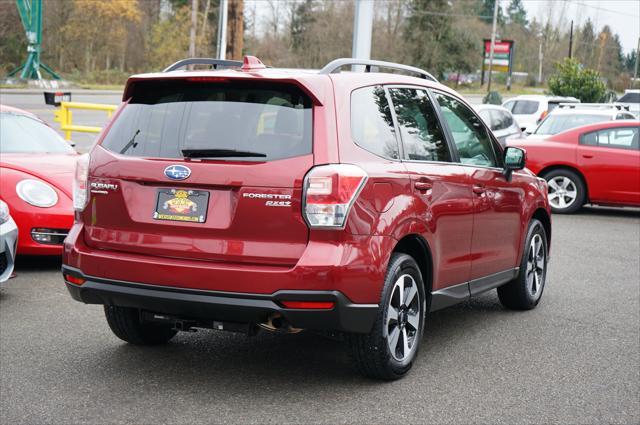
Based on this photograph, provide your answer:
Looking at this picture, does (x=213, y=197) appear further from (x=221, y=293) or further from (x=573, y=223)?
(x=573, y=223)

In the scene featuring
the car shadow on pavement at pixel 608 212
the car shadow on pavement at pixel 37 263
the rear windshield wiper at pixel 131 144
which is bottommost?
the car shadow on pavement at pixel 608 212

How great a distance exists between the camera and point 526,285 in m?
7.52

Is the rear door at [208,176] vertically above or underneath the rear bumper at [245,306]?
above

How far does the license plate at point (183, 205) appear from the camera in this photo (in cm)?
486

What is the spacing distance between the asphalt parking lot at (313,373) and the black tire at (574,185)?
25.1 feet

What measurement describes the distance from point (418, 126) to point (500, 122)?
17449mm

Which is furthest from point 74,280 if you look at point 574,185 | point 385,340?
point 574,185

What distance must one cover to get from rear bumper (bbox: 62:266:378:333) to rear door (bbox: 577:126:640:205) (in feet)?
35.4

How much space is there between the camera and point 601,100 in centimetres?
4803

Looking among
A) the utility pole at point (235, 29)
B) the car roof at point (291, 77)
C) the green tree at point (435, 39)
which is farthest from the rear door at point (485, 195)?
the green tree at point (435, 39)

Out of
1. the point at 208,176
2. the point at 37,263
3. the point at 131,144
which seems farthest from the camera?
the point at 37,263

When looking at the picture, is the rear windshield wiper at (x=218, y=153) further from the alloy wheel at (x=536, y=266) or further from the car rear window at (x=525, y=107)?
the car rear window at (x=525, y=107)

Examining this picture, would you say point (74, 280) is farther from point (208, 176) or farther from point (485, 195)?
point (485, 195)

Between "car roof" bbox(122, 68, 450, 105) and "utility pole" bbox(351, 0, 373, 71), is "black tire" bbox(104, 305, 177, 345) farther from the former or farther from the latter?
"utility pole" bbox(351, 0, 373, 71)
